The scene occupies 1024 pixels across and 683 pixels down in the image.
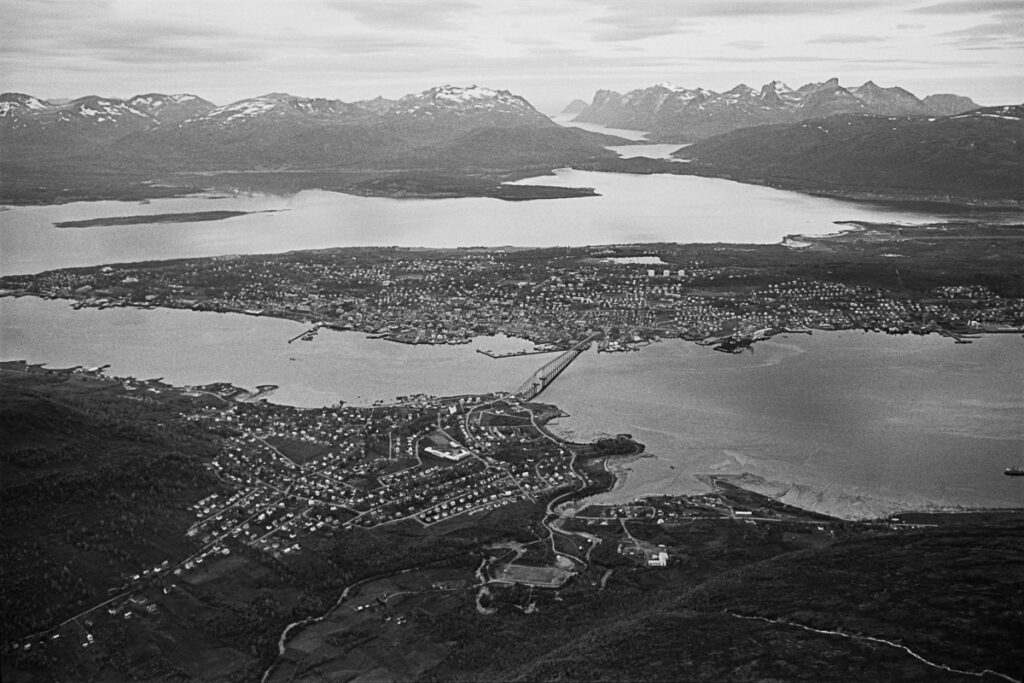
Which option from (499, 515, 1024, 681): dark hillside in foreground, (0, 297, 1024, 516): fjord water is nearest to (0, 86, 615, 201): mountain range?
(0, 297, 1024, 516): fjord water

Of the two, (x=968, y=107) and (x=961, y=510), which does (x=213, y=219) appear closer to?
(x=961, y=510)

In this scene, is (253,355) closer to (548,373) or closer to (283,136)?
(548,373)

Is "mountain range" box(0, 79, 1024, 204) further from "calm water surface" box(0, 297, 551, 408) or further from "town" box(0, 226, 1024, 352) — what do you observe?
"calm water surface" box(0, 297, 551, 408)

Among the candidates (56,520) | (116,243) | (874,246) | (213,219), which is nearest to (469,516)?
(56,520)

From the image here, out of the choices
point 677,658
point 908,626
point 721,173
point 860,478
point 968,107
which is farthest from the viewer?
point 968,107

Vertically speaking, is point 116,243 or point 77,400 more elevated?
point 116,243

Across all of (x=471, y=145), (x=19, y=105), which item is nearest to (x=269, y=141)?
(x=471, y=145)
